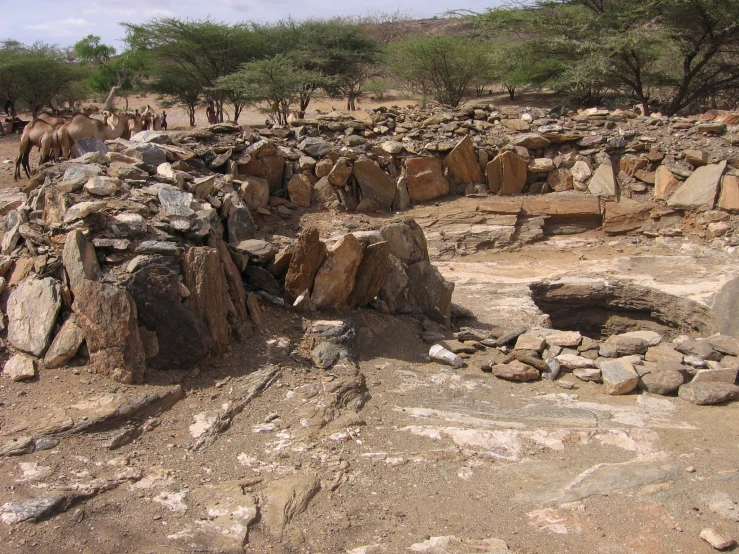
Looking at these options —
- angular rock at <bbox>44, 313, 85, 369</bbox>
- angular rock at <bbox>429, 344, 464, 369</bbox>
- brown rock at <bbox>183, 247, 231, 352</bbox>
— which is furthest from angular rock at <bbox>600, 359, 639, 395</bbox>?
angular rock at <bbox>44, 313, 85, 369</bbox>

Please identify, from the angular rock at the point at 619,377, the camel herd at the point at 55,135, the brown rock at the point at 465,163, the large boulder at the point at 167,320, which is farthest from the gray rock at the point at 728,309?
the camel herd at the point at 55,135

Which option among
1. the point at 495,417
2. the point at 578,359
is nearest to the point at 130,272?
the point at 495,417

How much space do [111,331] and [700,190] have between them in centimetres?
748

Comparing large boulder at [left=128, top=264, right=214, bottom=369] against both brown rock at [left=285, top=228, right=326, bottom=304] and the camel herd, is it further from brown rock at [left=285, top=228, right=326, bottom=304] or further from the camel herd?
the camel herd

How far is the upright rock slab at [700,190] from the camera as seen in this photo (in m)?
8.05

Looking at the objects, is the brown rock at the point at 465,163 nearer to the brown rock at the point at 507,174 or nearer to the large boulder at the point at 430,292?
the brown rock at the point at 507,174

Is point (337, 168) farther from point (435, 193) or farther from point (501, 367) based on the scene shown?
point (501, 367)

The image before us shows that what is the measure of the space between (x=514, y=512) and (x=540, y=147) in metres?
7.21

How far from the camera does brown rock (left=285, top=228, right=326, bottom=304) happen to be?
4.62 metres

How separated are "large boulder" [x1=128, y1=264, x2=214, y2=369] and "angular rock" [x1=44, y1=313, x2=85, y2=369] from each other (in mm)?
342

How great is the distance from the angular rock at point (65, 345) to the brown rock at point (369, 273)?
2032 mm

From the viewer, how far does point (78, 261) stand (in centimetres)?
366

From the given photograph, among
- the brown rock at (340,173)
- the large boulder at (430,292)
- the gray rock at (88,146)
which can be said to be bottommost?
the large boulder at (430,292)

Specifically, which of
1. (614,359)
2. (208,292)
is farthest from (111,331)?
(614,359)
